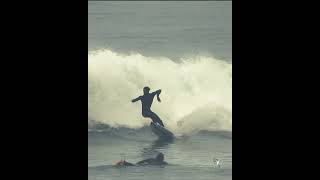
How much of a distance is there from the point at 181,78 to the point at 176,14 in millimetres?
585

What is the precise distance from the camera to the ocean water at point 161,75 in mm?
9039

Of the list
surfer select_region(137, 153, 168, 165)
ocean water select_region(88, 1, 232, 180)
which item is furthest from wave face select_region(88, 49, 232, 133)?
surfer select_region(137, 153, 168, 165)

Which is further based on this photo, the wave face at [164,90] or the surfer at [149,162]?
the wave face at [164,90]

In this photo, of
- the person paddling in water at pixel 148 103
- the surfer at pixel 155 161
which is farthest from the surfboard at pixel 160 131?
the surfer at pixel 155 161

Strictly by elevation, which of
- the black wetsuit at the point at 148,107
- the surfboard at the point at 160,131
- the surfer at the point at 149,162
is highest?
the black wetsuit at the point at 148,107

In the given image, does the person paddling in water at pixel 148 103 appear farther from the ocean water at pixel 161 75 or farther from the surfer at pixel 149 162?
the surfer at pixel 149 162

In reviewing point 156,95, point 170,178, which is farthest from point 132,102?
point 170,178

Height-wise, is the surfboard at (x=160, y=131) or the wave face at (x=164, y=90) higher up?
the wave face at (x=164, y=90)

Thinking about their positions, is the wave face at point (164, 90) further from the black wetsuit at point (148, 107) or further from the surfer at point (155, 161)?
the surfer at point (155, 161)

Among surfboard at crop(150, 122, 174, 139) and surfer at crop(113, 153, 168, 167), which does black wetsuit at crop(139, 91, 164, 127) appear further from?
surfer at crop(113, 153, 168, 167)

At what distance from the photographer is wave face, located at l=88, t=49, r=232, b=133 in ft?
29.7

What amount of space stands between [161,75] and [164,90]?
0.14 metres

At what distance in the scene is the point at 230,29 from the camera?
30.0 feet

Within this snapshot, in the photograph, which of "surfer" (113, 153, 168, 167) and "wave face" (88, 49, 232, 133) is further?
"wave face" (88, 49, 232, 133)
